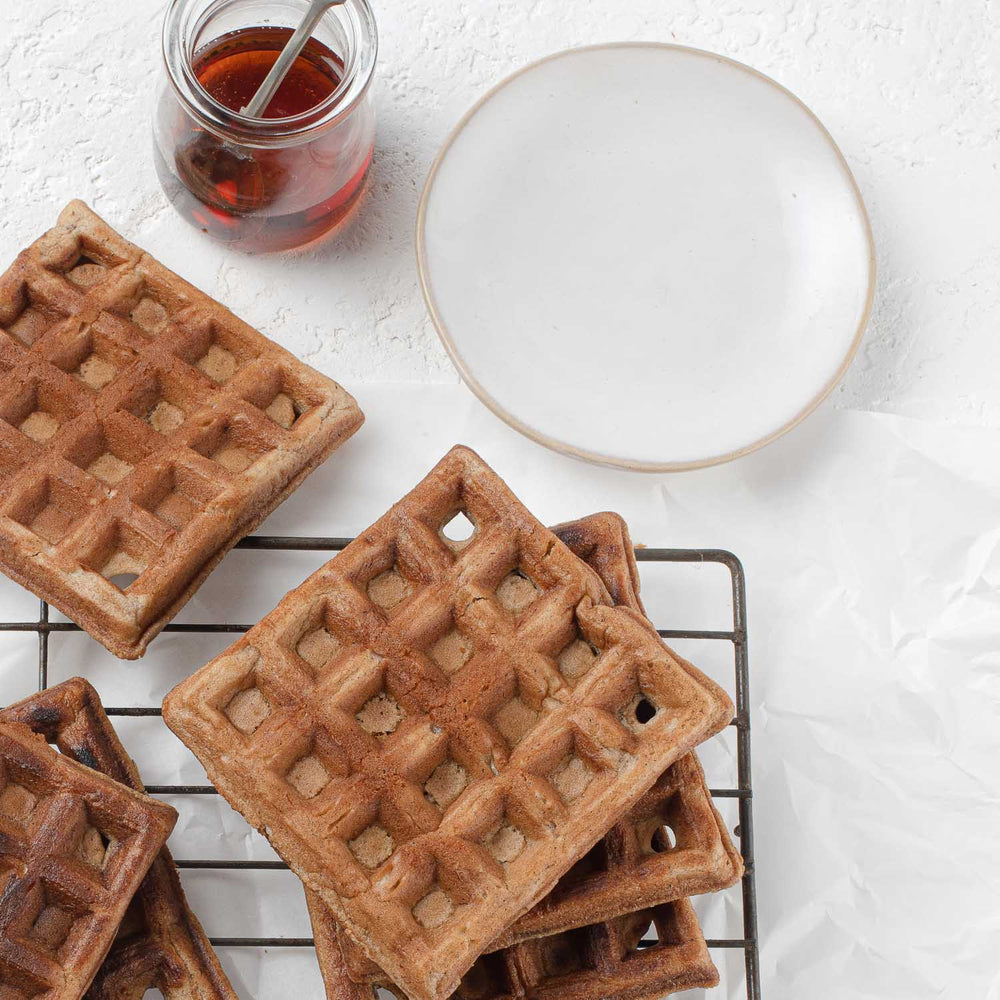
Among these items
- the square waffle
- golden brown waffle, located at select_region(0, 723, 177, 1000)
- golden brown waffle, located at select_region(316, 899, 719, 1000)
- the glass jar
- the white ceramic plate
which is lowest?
golden brown waffle, located at select_region(316, 899, 719, 1000)

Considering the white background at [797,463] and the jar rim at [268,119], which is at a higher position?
the jar rim at [268,119]

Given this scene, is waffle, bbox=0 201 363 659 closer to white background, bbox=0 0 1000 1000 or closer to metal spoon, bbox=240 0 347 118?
white background, bbox=0 0 1000 1000

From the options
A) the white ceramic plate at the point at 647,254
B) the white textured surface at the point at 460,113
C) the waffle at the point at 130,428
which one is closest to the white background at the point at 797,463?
the white textured surface at the point at 460,113

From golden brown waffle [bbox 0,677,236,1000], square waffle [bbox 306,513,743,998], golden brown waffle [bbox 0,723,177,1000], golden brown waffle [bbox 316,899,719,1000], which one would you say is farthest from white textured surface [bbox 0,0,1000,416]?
golden brown waffle [bbox 316,899,719,1000]

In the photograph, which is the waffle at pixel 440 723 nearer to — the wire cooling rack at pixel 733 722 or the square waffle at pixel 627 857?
the square waffle at pixel 627 857

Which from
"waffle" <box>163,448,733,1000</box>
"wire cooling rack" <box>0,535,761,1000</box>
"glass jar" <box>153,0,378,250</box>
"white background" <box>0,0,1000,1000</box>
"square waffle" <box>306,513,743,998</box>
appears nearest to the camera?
"waffle" <box>163,448,733,1000</box>

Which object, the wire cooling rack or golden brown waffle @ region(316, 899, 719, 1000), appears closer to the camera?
golden brown waffle @ region(316, 899, 719, 1000)
